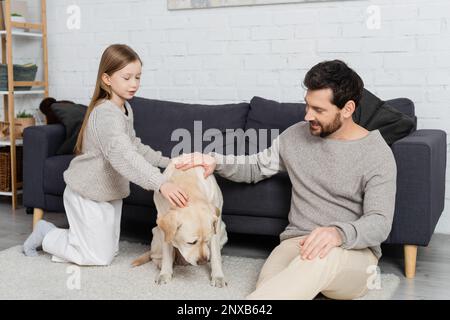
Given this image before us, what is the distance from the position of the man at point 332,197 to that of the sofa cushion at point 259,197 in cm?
34

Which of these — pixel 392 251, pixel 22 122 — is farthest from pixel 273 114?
pixel 22 122

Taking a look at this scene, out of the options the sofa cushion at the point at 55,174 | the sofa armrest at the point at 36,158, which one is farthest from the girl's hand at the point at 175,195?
the sofa armrest at the point at 36,158

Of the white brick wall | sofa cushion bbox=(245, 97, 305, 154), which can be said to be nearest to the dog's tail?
sofa cushion bbox=(245, 97, 305, 154)

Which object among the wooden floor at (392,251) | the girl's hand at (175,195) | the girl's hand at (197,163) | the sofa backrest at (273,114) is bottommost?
the wooden floor at (392,251)

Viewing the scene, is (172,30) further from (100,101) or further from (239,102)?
(100,101)

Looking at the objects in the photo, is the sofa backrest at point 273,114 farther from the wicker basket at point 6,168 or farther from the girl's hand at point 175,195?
the wicker basket at point 6,168

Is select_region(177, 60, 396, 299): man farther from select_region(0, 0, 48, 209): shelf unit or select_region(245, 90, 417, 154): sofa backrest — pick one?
select_region(0, 0, 48, 209): shelf unit

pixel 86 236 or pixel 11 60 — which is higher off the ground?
pixel 11 60

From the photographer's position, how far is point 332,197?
83.7 inches

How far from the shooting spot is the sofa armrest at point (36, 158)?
3.21 meters

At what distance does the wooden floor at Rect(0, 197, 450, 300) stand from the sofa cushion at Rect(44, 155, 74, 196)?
30 centimetres

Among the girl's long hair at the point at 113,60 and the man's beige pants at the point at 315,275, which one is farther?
the girl's long hair at the point at 113,60

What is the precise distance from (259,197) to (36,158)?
135 cm

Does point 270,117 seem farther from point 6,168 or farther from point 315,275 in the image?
point 6,168
